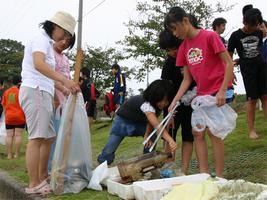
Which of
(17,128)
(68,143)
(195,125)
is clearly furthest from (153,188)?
(17,128)

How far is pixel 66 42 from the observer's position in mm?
4398

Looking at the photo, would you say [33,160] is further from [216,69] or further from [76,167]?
[216,69]

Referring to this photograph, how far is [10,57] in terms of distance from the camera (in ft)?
145

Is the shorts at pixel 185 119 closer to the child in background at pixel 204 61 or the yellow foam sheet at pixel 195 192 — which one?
the child in background at pixel 204 61

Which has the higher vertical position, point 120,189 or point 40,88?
point 40,88

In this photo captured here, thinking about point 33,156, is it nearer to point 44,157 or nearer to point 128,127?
point 44,157

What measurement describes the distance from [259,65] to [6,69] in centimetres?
3780

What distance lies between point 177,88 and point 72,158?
1.25m

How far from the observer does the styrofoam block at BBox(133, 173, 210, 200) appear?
3.24m

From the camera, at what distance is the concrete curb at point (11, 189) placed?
4.38 metres

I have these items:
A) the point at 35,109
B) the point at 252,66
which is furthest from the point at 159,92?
the point at 252,66

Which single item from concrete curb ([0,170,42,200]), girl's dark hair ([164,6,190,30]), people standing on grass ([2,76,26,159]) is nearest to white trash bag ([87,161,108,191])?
concrete curb ([0,170,42,200])

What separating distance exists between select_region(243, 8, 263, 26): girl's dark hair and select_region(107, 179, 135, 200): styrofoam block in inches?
98.2

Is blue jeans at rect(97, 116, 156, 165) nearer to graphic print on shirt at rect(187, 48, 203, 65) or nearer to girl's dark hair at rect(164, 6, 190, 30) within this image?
graphic print on shirt at rect(187, 48, 203, 65)
